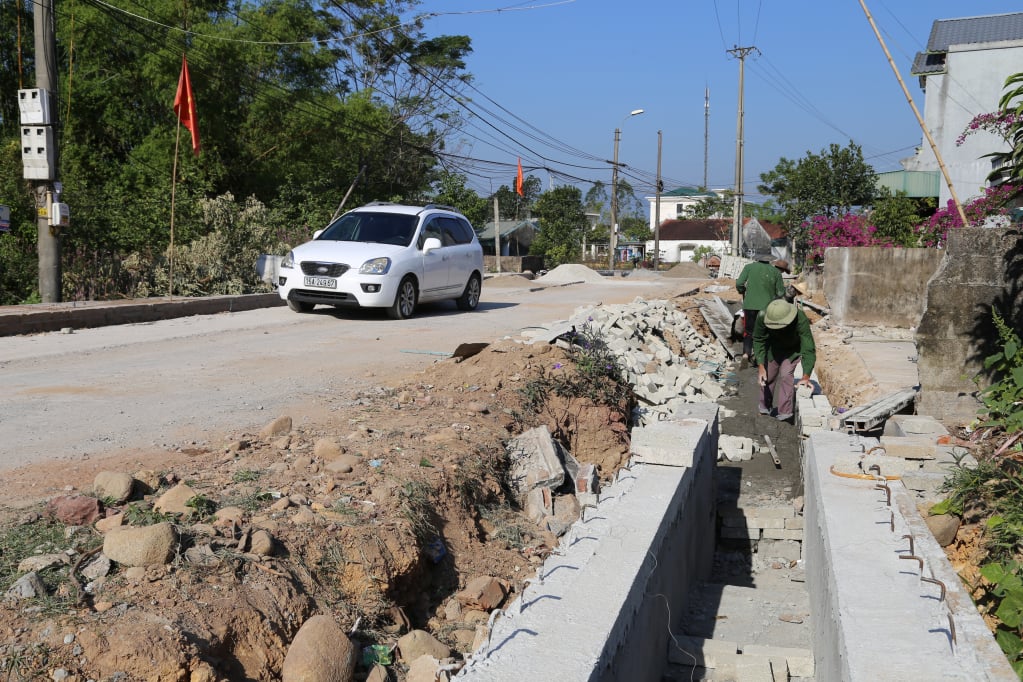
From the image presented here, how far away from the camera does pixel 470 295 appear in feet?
54.1

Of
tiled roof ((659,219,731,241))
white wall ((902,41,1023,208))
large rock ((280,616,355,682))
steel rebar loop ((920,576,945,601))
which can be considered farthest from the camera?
tiled roof ((659,219,731,241))

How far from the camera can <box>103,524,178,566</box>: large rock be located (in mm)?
3777

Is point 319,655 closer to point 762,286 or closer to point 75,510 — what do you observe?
point 75,510

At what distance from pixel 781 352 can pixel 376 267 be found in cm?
609

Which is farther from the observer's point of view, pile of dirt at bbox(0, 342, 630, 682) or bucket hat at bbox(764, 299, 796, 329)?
bucket hat at bbox(764, 299, 796, 329)

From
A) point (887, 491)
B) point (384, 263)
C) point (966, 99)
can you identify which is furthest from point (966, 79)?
point (887, 491)

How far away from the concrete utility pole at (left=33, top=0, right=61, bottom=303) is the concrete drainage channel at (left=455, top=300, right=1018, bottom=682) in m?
10.0

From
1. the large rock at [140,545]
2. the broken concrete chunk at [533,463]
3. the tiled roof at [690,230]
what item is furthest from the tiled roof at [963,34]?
the tiled roof at [690,230]

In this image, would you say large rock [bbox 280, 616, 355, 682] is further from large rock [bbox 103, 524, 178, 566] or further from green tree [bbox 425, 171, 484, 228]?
green tree [bbox 425, 171, 484, 228]

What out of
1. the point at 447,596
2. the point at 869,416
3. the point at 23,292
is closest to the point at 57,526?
the point at 447,596

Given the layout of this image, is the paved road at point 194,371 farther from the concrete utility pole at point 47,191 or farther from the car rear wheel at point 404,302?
the concrete utility pole at point 47,191

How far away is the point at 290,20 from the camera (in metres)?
29.8

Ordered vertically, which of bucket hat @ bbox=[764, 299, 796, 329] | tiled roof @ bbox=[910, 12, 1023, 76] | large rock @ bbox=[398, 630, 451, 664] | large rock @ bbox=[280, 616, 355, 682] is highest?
tiled roof @ bbox=[910, 12, 1023, 76]

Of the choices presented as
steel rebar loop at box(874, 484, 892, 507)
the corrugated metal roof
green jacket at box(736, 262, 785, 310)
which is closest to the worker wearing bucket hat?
green jacket at box(736, 262, 785, 310)
